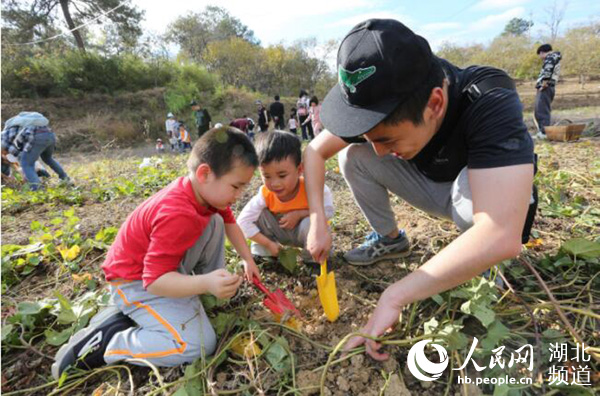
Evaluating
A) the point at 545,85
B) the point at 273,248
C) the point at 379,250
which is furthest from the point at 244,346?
the point at 545,85

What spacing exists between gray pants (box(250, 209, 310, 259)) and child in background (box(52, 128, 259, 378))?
525mm

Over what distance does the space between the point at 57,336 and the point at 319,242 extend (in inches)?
46.1

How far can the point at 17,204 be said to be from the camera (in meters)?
3.50

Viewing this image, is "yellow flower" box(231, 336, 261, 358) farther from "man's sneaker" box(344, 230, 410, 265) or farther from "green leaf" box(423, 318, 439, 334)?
"man's sneaker" box(344, 230, 410, 265)

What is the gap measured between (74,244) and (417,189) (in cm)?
213

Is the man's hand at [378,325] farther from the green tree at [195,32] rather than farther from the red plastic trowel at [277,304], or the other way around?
the green tree at [195,32]

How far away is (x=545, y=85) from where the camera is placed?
5.59 m

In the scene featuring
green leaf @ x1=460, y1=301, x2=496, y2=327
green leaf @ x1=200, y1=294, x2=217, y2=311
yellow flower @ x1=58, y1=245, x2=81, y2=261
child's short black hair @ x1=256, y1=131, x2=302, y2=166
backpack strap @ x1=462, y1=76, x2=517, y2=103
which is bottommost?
green leaf @ x1=460, y1=301, x2=496, y2=327

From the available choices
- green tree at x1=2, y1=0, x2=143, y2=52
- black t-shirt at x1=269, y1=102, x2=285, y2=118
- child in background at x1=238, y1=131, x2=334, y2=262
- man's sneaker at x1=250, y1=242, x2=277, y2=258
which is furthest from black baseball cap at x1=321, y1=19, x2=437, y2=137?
green tree at x1=2, y1=0, x2=143, y2=52

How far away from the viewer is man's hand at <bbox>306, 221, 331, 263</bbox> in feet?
4.89

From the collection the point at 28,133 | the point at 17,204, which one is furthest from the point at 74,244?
the point at 28,133

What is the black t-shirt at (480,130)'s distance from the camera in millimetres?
1057

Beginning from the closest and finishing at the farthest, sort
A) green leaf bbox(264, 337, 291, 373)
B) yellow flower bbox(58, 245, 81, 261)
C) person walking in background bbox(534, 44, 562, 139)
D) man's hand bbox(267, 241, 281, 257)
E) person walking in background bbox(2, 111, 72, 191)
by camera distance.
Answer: green leaf bbox(264, 337, 291, 373)
man's hand bbox(267, 241, 281, 257)
yellow flower bbox(58, 245, 81, 261)
person walking in background bbox(2, 111, 72, 191)
person walking in background bbox(534, 44, 562, 139)

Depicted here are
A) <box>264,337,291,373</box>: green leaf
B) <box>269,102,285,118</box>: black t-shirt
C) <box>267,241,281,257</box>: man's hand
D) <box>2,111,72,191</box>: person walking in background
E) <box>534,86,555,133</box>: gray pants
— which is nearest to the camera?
<box>264,337,291,373</box>: green leaf
